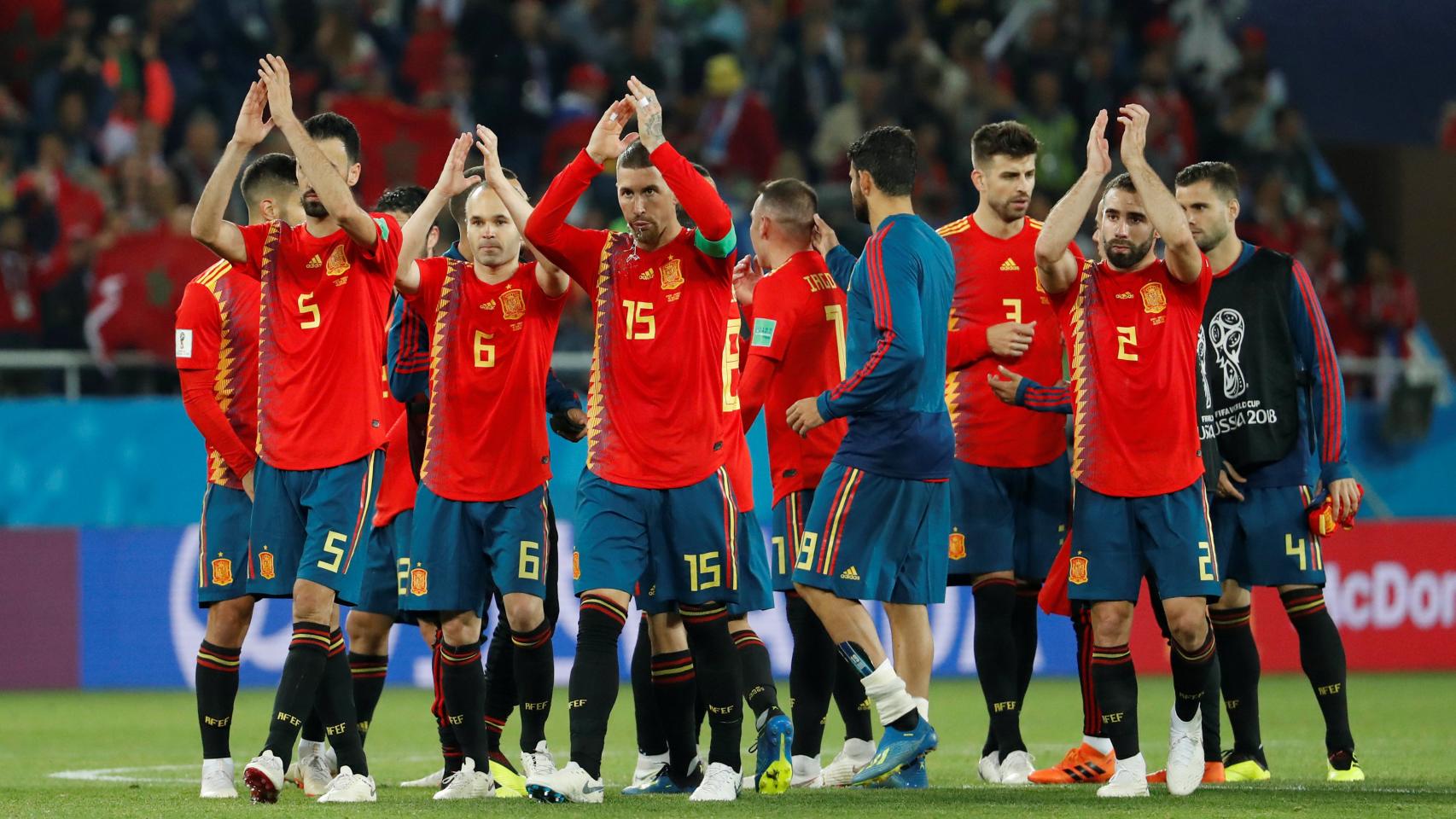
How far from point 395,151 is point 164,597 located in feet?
14.1

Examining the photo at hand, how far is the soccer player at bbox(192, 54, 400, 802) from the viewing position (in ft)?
23.6

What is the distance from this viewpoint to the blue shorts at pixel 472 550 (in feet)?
23.7

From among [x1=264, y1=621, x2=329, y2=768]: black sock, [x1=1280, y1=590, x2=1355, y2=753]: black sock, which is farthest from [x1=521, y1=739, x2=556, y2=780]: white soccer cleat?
Answer: [x1=1280, y1=590, x2=1355, y2=753]: black sock

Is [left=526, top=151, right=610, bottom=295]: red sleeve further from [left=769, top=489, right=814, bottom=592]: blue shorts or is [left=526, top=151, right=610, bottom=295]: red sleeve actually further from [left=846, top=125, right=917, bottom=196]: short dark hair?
[left=769, top=489, right=814, bottom=592]: blue shorts

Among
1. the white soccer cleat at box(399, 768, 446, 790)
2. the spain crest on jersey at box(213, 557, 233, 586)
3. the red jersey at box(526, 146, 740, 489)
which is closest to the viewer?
the red jersey at box(526, 146, 740, 489)

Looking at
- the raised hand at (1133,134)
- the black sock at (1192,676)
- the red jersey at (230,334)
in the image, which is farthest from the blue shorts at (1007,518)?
the red jersey at (230,334)

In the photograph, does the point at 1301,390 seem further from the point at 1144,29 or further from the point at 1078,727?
the point at 1144,29

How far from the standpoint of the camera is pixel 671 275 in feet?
23.5

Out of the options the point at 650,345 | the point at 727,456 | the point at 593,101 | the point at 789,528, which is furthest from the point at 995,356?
the point at 593,101

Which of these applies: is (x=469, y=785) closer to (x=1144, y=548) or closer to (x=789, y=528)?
(x=789, y=528)

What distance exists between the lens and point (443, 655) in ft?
23.9

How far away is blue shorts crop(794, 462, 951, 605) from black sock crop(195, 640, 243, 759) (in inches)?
88.8

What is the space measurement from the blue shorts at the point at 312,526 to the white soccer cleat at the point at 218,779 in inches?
26.1

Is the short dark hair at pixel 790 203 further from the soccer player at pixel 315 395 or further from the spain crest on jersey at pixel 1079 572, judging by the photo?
the spain crest on jersey at pixel 1079 572
